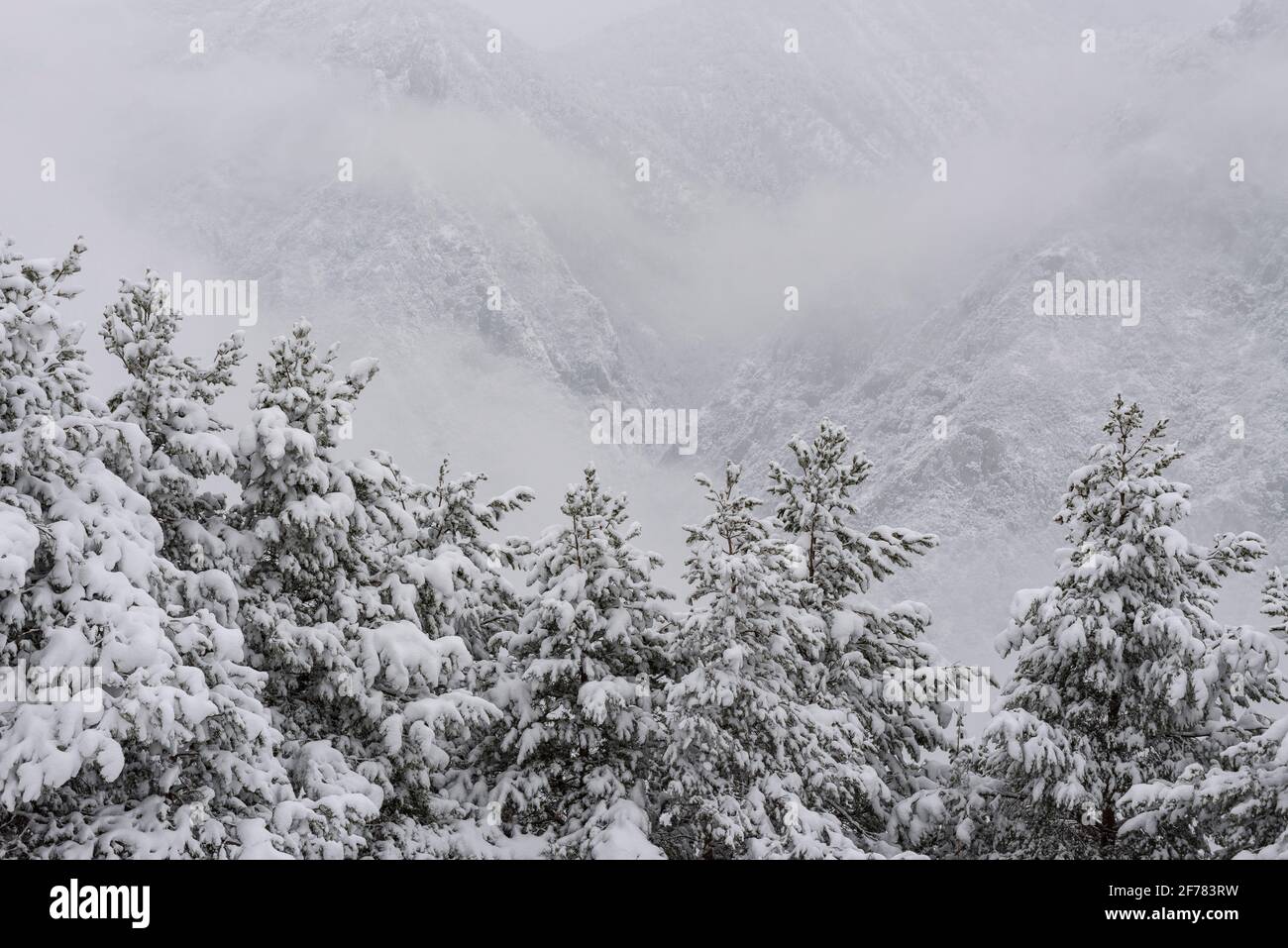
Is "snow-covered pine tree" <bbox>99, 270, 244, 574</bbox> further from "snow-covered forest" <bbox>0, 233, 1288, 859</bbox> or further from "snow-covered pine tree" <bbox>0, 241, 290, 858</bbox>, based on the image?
"snow-covered pine tree" <bbox>0, 241, 290, 858</bbox>

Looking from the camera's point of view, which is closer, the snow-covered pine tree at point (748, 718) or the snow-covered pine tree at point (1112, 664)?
the snow-covered pine tree at point (748, 718)

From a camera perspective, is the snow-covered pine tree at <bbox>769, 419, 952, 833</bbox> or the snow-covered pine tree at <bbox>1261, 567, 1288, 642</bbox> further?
the snow-covered pine tree at <bbox>769, 419, 952, 833</bbox>

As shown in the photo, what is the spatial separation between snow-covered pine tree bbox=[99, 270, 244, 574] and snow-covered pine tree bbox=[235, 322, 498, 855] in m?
0.54

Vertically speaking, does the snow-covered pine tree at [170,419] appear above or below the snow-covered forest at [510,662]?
above

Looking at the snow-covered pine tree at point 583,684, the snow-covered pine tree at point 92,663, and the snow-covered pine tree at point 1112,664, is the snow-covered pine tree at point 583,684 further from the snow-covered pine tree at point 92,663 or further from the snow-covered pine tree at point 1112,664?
the snow-covered pine tree at point 1112,664

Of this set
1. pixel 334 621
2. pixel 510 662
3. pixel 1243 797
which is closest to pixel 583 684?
pixel 510 662

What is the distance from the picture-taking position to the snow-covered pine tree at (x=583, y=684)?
16531 millimetres

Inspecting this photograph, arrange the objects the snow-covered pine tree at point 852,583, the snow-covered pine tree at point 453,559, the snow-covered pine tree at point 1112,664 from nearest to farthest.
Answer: the snow-covered pine tree at point 453,559
the snow-covered pine tree at point 1112,664
the snow-covered pine tree at point 852,583

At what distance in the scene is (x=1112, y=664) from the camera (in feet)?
53.8

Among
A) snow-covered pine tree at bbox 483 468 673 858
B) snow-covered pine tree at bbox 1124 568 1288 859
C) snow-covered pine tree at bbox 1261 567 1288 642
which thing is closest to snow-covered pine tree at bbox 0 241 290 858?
snow-covered pine tree at bbox 483 468 673 858

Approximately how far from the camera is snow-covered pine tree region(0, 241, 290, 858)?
984cm

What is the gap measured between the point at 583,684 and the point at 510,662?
1.83 meters

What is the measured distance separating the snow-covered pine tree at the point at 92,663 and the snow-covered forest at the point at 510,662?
0.04 metres

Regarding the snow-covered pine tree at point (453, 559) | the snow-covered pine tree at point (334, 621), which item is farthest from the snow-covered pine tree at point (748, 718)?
the snow-covered pine tree at point (453, 559)
